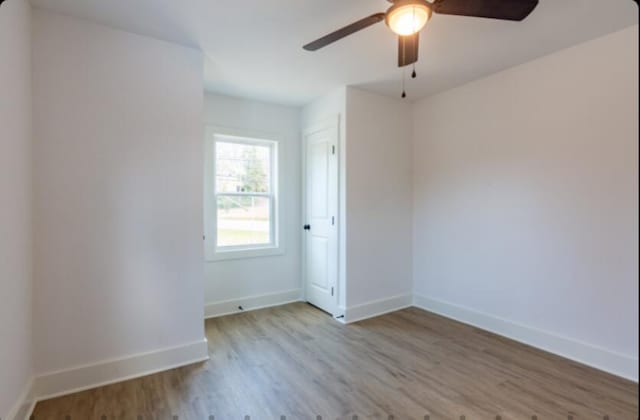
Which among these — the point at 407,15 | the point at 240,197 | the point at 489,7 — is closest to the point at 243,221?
the point at 240,197

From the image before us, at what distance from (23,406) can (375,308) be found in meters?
2.96

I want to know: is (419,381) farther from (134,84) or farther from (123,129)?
(134,84)

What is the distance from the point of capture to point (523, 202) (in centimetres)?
292

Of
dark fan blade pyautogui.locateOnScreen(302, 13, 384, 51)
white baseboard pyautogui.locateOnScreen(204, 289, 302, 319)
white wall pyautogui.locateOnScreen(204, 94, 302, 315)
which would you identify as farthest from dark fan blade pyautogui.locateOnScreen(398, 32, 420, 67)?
white baseboard pyautogui.locateOnScreen(204, 289, 302, 319)

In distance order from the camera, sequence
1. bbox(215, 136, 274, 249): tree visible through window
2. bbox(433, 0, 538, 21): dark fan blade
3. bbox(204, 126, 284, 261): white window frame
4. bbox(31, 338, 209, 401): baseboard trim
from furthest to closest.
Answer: bbox(215, 136, 274, 249): tree visible through window, bbox(204, 126, 284, 261): white window frame, bbox(31, 338, 209, 401): baseboard trim, bbox(433, 0, 538, 21): dark fan blade

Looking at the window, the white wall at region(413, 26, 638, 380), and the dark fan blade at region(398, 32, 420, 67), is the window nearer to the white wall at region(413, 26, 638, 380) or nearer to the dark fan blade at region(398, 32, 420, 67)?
the white wall at region(413, 26, 638, 380)

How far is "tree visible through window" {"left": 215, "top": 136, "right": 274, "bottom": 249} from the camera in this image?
377 centimetres

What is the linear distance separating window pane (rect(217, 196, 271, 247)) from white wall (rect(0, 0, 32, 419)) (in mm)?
1871

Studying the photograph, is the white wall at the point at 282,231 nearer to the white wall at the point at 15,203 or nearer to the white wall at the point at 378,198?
the white wall at the point at 378,198

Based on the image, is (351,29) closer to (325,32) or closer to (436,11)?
(436,11)

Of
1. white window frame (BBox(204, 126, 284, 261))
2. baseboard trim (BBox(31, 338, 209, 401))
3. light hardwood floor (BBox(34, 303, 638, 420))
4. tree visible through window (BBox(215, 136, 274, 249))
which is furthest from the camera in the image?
tree visible through window (BBox(215, 136, 274, 249))

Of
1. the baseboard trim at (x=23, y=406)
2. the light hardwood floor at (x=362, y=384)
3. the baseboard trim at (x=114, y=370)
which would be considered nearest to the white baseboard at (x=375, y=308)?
the light hardwood floor at (x=362, y=384)

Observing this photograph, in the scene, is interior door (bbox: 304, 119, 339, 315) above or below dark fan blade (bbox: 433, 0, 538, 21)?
below

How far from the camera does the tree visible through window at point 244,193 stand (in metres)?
3.77
